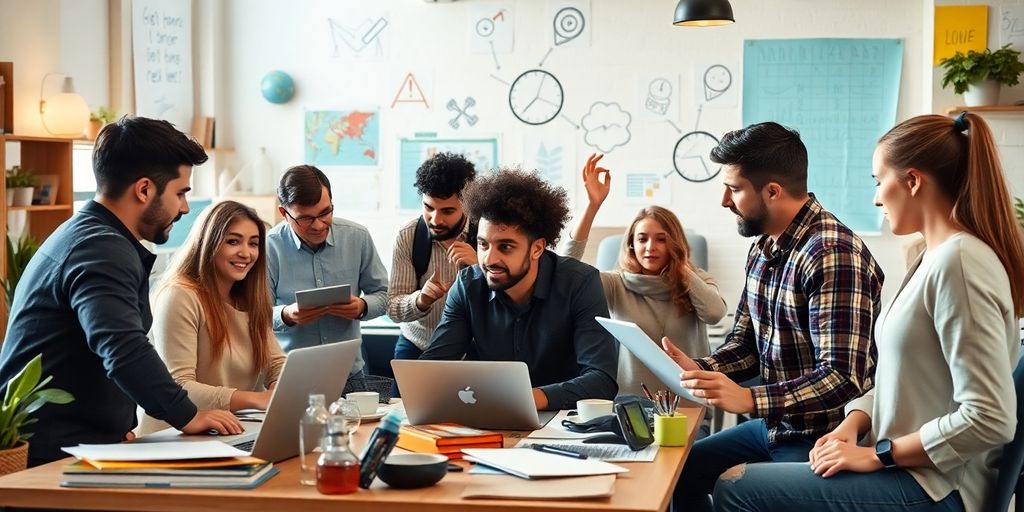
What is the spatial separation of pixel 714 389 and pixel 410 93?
448cm

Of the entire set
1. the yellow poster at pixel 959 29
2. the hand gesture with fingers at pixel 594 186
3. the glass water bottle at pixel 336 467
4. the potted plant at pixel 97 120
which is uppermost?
the yellow poster at pixel 959 29

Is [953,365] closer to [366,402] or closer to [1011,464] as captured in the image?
[1011,464]

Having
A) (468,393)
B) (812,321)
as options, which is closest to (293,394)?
(468,393)

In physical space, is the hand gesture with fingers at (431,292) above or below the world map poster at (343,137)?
below

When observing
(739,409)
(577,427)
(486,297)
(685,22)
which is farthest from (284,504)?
(685,22)

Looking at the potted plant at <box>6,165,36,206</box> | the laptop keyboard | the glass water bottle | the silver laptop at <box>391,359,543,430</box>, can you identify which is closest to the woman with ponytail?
the silver laptop at <box>391,359,543,430</box>

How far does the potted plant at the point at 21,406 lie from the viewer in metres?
2.47

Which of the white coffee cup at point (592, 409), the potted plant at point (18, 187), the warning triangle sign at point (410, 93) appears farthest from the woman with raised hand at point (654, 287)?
the warning triangle sign at point (410, 93)

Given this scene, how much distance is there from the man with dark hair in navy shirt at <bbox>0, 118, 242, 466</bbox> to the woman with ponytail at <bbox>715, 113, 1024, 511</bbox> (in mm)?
1404

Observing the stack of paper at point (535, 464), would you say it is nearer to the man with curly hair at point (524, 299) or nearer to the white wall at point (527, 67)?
the man with curly hair at point (524, 299)

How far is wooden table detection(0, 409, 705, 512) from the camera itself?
6.43 ft

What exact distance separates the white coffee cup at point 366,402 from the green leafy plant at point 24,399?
0.67m

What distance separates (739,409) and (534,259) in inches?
33.6

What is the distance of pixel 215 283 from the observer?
3.12 m
